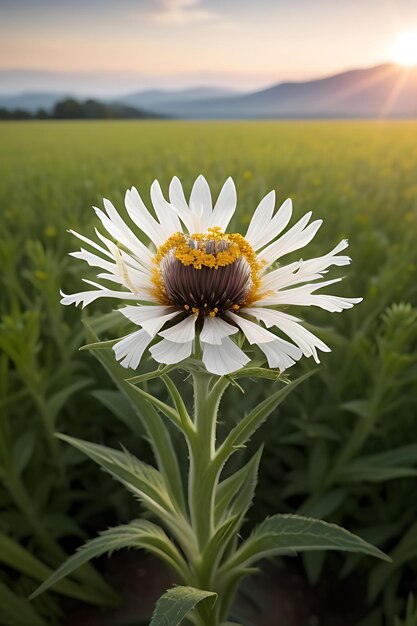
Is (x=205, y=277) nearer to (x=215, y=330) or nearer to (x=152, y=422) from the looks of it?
(x=215, y=330)

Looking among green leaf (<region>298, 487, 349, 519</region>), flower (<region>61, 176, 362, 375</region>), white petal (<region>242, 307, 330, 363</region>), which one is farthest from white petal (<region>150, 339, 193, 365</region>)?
green leaf (<region>298, 487, 349, 519</region>)

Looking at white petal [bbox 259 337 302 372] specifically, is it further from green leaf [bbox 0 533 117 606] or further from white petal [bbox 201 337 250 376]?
green leaf [bbox 0 533 117 606]

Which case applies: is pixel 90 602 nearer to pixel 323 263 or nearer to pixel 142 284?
pixel 142 284

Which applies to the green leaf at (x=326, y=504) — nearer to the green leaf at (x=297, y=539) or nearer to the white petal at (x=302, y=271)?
the green leaf at (x=297, y=539)

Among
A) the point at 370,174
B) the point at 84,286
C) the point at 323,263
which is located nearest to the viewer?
the point at 323,263

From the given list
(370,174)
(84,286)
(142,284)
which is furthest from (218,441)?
(370,174)
